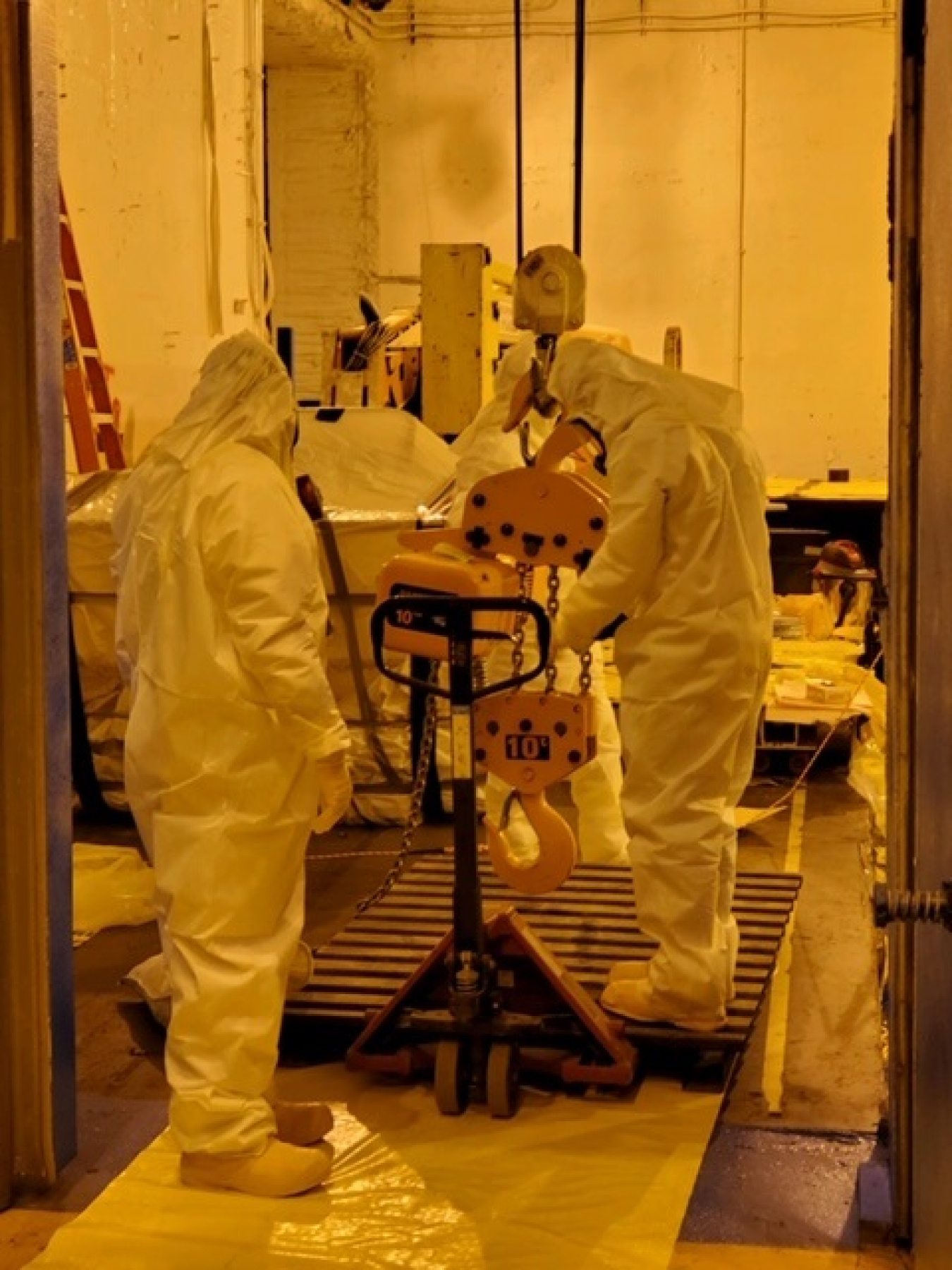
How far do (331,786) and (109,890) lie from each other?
241cm

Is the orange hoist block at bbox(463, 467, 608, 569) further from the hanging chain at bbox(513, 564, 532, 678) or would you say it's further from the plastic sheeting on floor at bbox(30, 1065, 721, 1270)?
the plastic sheeting on floor at bbox(30, 1065, 721, 1270)

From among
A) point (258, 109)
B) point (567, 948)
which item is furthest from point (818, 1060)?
point (258, 109)

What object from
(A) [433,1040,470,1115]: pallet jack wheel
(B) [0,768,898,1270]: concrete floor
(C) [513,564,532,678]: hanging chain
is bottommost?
(B) [0,768,898,1270]: concrete floor

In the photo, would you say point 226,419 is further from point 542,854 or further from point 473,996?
point 473,996

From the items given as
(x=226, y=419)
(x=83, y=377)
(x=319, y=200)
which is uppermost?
(x=319, y=200)

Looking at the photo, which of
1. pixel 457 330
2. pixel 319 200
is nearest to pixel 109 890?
pixel 457 330

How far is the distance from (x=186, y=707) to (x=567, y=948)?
164cm

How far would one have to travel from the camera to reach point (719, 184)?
1280cm

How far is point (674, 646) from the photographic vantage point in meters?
3.78

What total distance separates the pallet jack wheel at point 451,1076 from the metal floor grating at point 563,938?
0.33 meters

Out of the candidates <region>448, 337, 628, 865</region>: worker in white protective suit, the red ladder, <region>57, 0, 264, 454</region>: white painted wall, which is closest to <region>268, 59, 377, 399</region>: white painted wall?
<region>57, 0, 264, 454</region>: white painted wall

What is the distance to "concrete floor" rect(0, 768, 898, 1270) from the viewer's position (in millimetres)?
3281

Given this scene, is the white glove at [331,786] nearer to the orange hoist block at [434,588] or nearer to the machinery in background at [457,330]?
the orange hoist block at [434,588]

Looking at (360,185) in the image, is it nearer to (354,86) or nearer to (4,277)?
(354,86)
